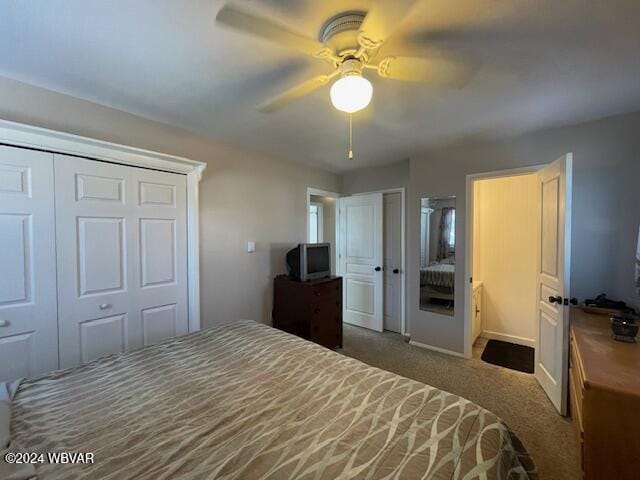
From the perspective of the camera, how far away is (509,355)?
321cm

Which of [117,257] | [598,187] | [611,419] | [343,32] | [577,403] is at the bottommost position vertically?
[577,403]

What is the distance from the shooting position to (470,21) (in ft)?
4.17

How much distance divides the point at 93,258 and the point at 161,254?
18.2 inches

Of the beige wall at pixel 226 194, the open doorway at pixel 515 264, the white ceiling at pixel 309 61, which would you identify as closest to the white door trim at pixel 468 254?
the open doorway at pixel 515 264

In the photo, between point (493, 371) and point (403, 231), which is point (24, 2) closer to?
point (403, 231)

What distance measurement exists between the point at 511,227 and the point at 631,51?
8.16 ft

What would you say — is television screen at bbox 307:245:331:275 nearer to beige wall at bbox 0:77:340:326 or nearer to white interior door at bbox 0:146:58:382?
beige wall at bbox 0:77:340:326

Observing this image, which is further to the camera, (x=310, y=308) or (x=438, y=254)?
(x=438, y=254)

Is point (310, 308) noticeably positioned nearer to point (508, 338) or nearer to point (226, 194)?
point (226, 194)

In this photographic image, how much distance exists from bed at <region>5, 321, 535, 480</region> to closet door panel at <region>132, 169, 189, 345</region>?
0.82m

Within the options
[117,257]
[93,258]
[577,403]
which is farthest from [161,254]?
[577,403]

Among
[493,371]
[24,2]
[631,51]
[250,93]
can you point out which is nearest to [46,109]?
[24,2]

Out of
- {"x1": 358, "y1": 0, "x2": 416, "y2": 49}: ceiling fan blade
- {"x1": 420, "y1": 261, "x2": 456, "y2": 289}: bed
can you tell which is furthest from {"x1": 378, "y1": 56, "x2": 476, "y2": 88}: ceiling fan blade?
{"x1": 420, "y1": 261, "x2": 456, "y2": 289}: bed

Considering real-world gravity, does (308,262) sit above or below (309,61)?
below
